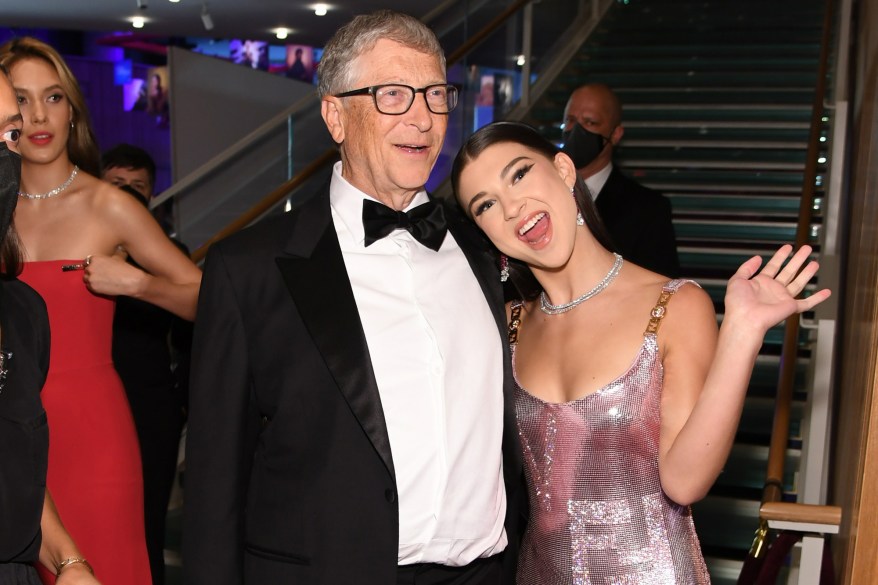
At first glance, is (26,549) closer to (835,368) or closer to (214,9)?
(835,368)

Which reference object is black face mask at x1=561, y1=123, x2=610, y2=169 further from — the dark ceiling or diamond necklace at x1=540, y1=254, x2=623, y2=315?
the dark ceiling

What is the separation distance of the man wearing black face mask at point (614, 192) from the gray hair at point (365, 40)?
1663 mm

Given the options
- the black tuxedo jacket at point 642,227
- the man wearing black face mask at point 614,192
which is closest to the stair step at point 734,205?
the man wearing black face mask at point 614,192

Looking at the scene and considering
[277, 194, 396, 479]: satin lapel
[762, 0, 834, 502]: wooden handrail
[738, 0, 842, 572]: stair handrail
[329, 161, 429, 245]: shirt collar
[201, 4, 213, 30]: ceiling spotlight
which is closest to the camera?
[277, 194, 396, 479]: satin lapel

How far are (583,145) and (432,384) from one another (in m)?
2.68

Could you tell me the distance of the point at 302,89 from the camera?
1227cm

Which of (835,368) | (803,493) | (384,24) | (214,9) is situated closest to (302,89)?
(214,9)

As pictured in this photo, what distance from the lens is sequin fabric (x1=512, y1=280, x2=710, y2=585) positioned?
7.43 ft

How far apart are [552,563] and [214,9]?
11.1 meters

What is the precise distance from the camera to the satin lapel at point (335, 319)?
2133 mm

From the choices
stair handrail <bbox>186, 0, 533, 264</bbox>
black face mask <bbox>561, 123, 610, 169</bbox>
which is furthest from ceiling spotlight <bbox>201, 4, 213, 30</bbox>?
black face mask <bbox>561, 123, 610, 169</bbox>

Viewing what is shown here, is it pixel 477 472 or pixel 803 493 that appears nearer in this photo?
pixel 477 472

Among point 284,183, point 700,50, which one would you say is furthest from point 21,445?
point 700,50

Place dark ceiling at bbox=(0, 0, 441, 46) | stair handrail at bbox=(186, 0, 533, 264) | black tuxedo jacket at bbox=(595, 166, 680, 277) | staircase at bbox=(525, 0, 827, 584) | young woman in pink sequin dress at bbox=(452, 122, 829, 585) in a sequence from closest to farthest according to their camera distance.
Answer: young woman in pink sequin dress at bbox=(452, 122, 829, 585) → black tuxedo jacket at bbox=(595, 166, 680, 277) → stair handrail at bbox=(186, 0, 533, 264) → staircase at bbox=(525, 0, 827, 584) → dark ceiling at bbox=(0, 0, 441, 46)
